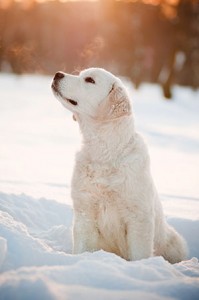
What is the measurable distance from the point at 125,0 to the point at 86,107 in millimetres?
28426

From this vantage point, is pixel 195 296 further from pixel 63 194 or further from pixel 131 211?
pixel 63 194

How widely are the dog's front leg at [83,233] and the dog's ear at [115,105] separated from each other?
3.25 ft

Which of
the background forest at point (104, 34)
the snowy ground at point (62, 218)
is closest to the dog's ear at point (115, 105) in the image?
the snowy ground at point (62, 218)

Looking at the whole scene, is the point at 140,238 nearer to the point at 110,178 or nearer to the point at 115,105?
the point at 110,178

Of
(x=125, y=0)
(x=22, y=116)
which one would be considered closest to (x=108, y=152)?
(x=22, y=116)

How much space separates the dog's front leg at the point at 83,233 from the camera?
4.25 meters

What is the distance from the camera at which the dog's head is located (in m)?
4.44

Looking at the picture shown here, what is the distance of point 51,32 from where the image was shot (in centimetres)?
3494

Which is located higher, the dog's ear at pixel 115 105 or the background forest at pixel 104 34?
the dog's ear at pixel 115 105

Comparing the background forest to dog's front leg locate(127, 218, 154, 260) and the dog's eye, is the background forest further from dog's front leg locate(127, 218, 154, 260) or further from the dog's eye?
dog's front leg locate(127, 218, 154, 260)

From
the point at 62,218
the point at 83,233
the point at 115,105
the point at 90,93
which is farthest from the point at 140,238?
the point at 62,218

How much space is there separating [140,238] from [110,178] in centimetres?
61

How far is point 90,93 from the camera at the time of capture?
4555 mm

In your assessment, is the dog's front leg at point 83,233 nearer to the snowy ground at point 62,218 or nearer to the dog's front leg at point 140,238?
the snowy ground at point 62,218
